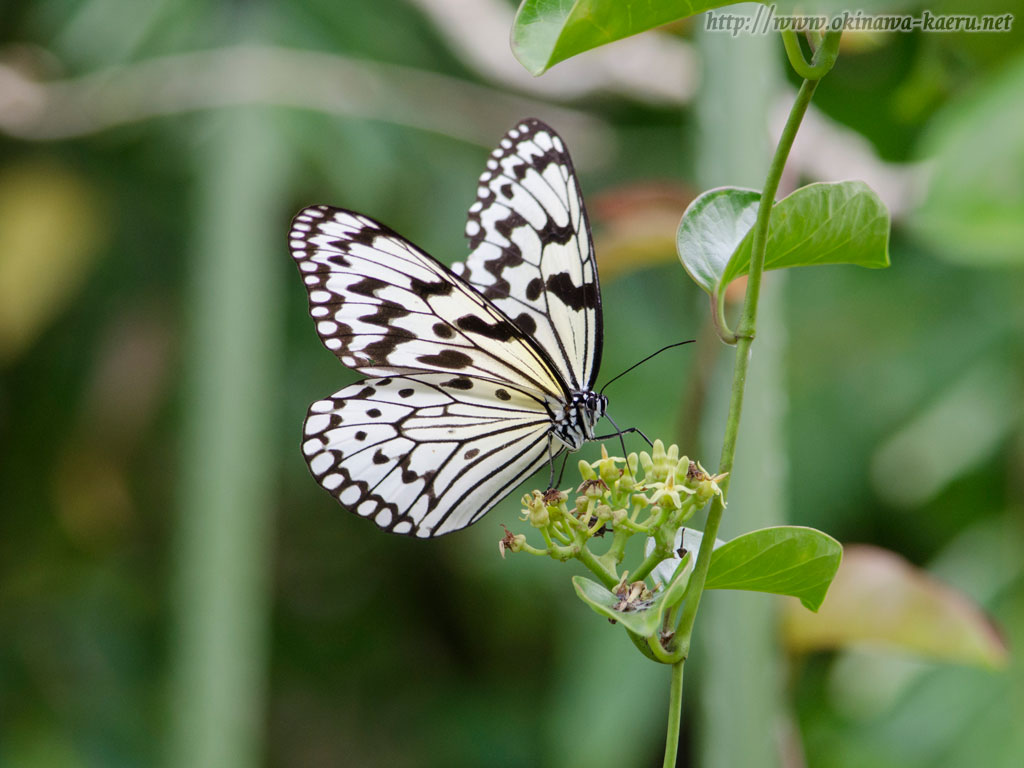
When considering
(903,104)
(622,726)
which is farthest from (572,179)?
(622,726)

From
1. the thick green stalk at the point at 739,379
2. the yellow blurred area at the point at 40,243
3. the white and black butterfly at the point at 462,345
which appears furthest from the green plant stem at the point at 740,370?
the yellow blurred area at the point at 40,243

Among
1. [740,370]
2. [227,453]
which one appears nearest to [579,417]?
[740,370]

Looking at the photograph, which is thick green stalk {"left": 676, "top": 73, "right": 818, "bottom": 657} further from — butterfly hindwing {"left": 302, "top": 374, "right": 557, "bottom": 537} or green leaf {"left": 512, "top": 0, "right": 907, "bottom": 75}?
butterfly hindwing {"left": 302, "top": 374, "right": 557, "bottom": 537}

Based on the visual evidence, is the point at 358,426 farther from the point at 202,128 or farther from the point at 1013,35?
the point at 202,128

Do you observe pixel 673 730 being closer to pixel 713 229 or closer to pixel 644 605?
pixel 644 605

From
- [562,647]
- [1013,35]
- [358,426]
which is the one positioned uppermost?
[1013,35]

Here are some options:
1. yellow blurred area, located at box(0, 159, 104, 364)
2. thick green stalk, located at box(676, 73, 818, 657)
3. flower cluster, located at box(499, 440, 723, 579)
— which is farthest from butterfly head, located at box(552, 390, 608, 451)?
yellow blurred area, located at box(0, 159, 104, 364)

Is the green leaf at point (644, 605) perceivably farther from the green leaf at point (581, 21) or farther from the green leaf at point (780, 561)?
the green leaf at point (581, 21)
